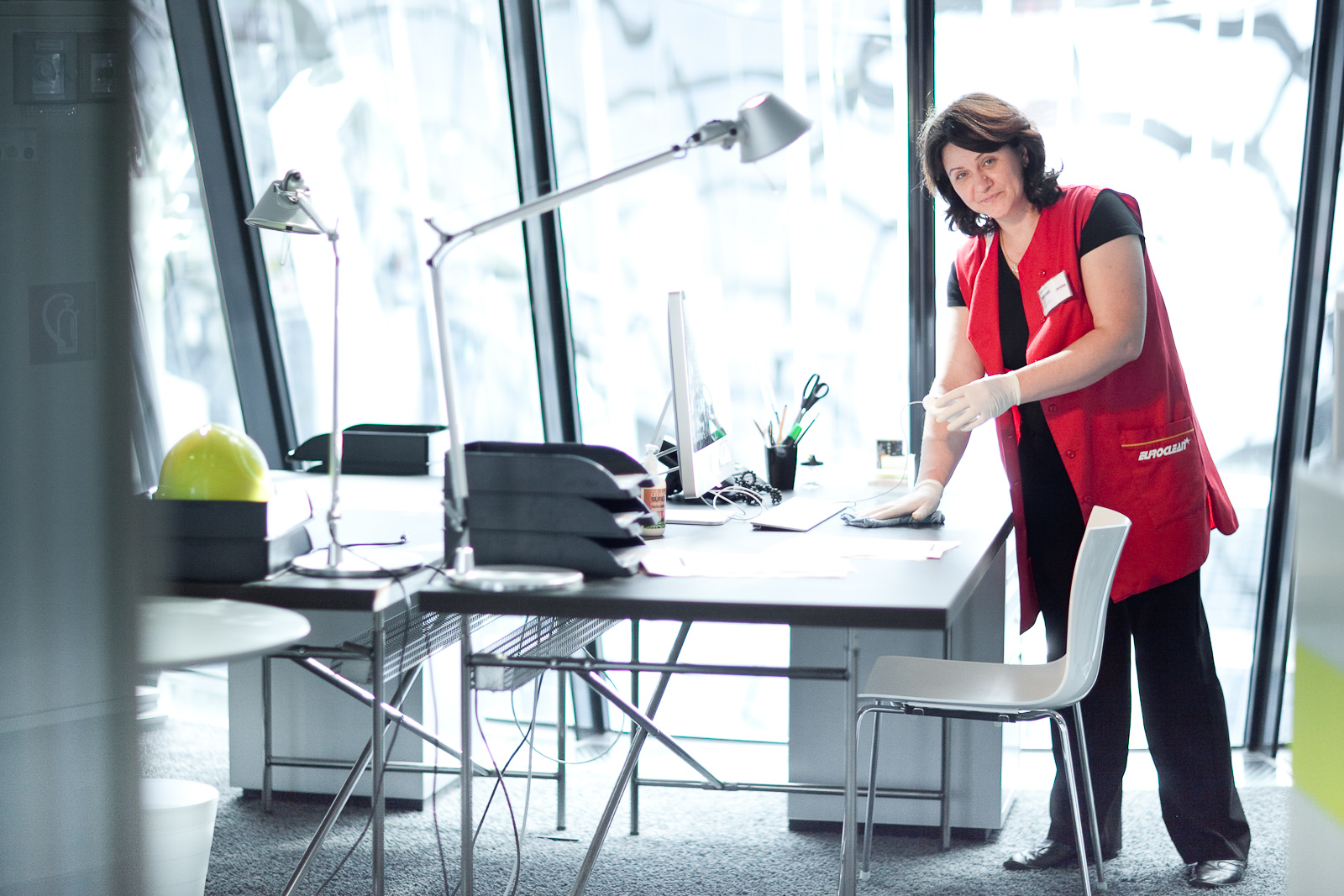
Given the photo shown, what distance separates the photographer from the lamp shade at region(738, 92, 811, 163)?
1836mm

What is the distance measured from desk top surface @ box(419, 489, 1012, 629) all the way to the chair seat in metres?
0.26

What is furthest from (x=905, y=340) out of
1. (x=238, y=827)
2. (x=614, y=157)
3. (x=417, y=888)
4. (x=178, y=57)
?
(x=178, y=57)

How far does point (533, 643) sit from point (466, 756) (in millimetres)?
530

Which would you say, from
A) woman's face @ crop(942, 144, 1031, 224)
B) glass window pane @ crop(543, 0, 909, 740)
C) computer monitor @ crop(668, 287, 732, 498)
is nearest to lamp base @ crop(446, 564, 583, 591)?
computer monitor @ crop(668, 287, 732, 498)

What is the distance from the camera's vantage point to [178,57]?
12.5 feet

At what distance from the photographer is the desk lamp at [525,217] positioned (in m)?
1.72

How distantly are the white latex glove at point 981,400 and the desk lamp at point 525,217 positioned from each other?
0.69 m

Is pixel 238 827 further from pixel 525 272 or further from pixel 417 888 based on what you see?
pixel 525 272

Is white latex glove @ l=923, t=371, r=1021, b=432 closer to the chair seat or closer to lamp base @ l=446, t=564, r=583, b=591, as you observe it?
the chair seat

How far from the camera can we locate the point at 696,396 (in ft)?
7.80

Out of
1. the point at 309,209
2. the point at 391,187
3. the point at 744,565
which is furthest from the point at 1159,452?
the point at 391,187

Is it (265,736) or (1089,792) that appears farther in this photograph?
(265,736)

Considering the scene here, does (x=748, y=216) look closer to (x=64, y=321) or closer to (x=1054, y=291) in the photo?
(x=1054, y=291)

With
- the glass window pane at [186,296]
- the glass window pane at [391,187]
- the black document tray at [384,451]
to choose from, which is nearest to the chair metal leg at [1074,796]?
the black document tray at [384,451]
